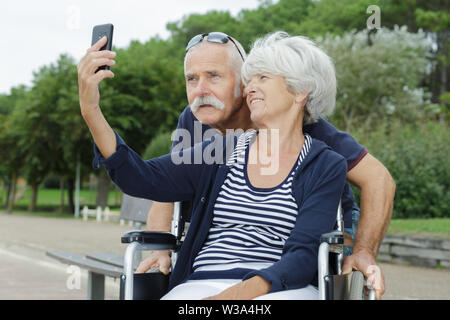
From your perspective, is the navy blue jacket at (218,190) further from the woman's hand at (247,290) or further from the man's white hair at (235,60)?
the man's white hair at (235,60)

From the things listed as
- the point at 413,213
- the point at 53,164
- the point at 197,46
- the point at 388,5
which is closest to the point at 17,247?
the point at 413,213

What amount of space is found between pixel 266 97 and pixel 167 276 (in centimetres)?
89

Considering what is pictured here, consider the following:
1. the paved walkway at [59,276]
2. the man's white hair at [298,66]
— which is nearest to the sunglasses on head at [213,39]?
the man's white hair at [298,66]

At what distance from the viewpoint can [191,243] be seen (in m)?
2.59

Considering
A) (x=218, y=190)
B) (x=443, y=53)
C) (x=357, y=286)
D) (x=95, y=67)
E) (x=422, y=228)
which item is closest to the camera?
(x=95, y=67)

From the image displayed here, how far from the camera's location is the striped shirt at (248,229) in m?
2.44

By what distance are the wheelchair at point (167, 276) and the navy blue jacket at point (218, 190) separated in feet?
0.26

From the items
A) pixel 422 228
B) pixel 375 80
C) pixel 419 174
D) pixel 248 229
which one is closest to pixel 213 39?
pixel 248 229

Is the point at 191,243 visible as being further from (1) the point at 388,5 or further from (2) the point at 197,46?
(1) the point at 388,5

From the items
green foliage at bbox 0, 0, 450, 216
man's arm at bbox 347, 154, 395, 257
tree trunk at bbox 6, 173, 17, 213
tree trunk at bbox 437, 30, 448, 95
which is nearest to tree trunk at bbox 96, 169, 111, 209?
green foliage at bbox 0, 0, 450, 216

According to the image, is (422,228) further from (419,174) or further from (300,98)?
(300,98)

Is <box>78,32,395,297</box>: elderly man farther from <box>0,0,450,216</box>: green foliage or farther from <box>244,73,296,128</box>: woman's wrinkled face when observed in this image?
<box>0,0,450,216</box>: green foliage

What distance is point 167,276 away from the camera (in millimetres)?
2816

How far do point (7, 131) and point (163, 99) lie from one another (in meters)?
6.33
